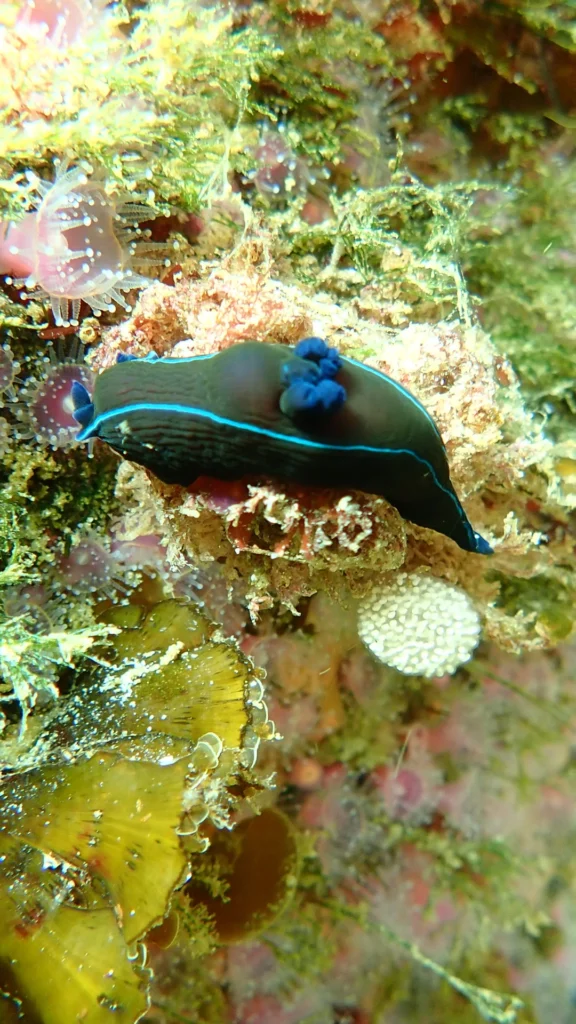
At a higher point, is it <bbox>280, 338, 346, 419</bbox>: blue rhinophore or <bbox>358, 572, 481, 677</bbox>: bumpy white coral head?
<bbox>280, 338, 346, 419</bbox>: blue rhinophore

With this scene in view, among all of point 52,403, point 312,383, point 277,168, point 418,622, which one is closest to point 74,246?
point 52,403

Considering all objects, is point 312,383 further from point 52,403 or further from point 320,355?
point 52,403

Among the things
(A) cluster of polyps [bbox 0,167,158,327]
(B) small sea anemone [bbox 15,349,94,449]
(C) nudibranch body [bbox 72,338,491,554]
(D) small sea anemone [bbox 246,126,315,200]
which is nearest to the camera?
(C) nudibranch body [bbox 72,338,491,554]

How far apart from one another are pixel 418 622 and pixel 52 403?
2.26 m

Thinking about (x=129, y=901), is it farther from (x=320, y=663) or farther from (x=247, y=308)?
(x=247, y=308)

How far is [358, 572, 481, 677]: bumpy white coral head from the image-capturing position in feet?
10.5

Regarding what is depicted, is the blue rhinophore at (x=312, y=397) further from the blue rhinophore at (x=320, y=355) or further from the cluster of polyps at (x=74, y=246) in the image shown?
the cluster of polyps at (x=74, y=246)

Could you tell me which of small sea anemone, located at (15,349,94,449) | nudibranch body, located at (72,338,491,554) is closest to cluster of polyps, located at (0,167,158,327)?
small sea anemone, located at (15,349,94,449)

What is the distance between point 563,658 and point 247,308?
4.18 metres

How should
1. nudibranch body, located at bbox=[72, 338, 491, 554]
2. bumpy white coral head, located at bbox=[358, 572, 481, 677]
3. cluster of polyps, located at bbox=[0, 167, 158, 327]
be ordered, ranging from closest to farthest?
nudibranch body, located at bbox=[72, 338, 491, 554], cluster of polyps, located at bbox=[0, 167, 158, 327], bumpy white coral head, located at bbox=[358, 572, 481, 677]

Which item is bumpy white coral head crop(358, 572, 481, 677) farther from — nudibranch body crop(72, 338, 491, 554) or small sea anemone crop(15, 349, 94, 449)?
small sea anemone crop(15, 349, 94, 449)

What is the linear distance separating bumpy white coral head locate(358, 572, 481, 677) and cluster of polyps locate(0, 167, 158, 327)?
2085mm

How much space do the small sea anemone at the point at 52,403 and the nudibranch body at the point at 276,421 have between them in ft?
1.80

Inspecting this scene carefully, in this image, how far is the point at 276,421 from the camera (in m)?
2.32
